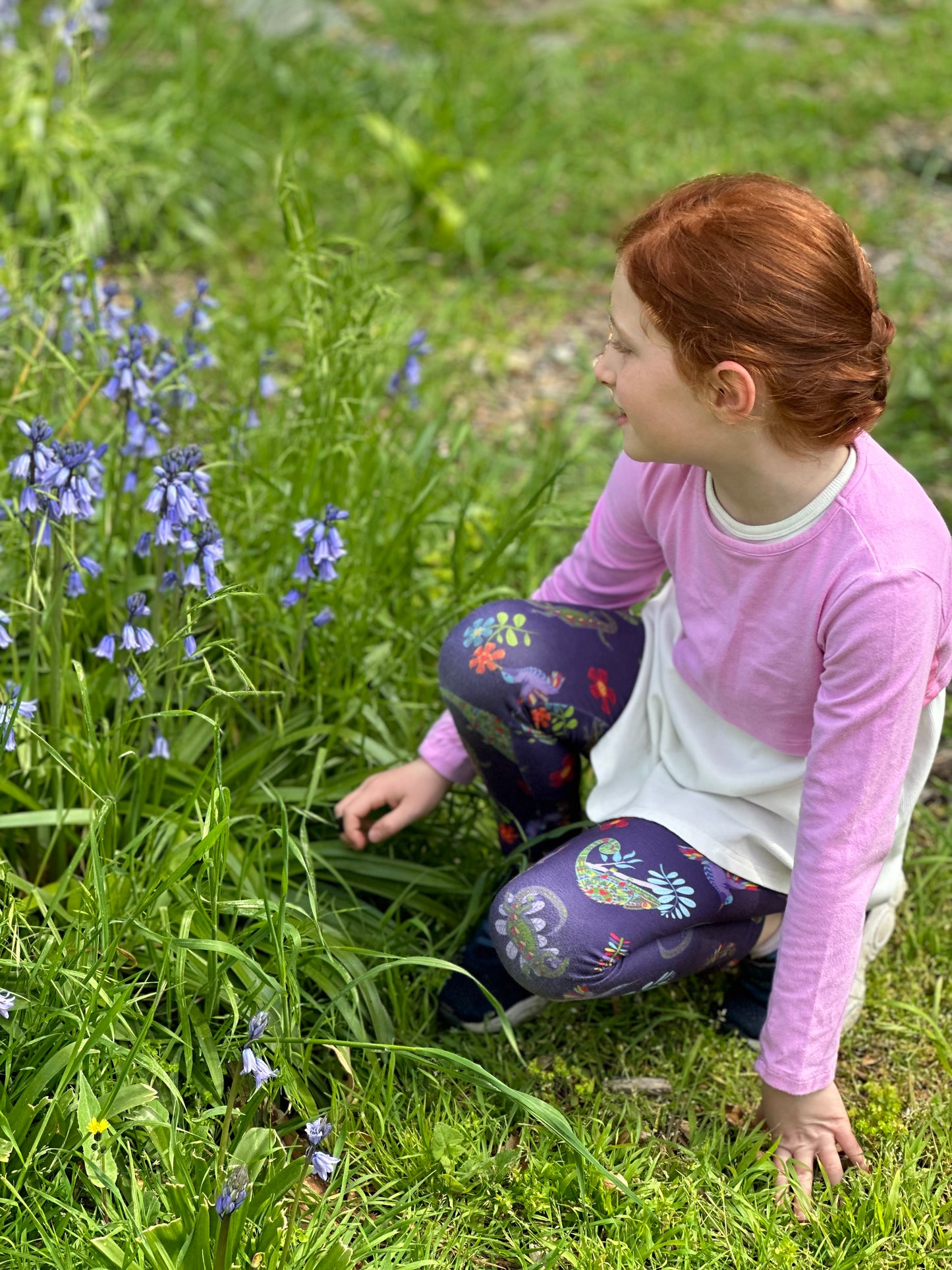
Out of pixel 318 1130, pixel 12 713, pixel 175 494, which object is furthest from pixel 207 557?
pixel 318 1130

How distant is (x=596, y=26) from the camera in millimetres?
5977

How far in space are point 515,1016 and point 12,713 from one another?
842mm

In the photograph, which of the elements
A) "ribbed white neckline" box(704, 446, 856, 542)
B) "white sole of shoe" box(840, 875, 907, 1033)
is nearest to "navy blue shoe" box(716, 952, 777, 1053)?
"white sole of shoe" box(840, 875, 907, 1033)

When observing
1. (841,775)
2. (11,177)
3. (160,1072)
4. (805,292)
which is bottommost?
(160,1072)

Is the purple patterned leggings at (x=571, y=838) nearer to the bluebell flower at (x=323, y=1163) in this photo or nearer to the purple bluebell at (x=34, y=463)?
the bluebell flower at (x=323, y=1163)

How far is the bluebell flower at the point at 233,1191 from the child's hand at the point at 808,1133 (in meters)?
0.72

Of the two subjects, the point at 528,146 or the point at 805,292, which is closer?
the point at 805,292

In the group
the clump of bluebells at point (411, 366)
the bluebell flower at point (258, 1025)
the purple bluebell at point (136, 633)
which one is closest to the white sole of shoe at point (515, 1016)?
the bluebell flower at point (258, 1025)

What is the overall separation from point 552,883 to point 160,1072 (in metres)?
0.54

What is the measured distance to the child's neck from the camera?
1.61 m

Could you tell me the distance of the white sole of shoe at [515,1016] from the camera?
1930 mm

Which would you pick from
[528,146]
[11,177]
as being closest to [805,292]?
[11,177]

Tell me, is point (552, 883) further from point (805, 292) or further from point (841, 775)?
point (805, 292)

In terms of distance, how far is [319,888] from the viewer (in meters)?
2.05
